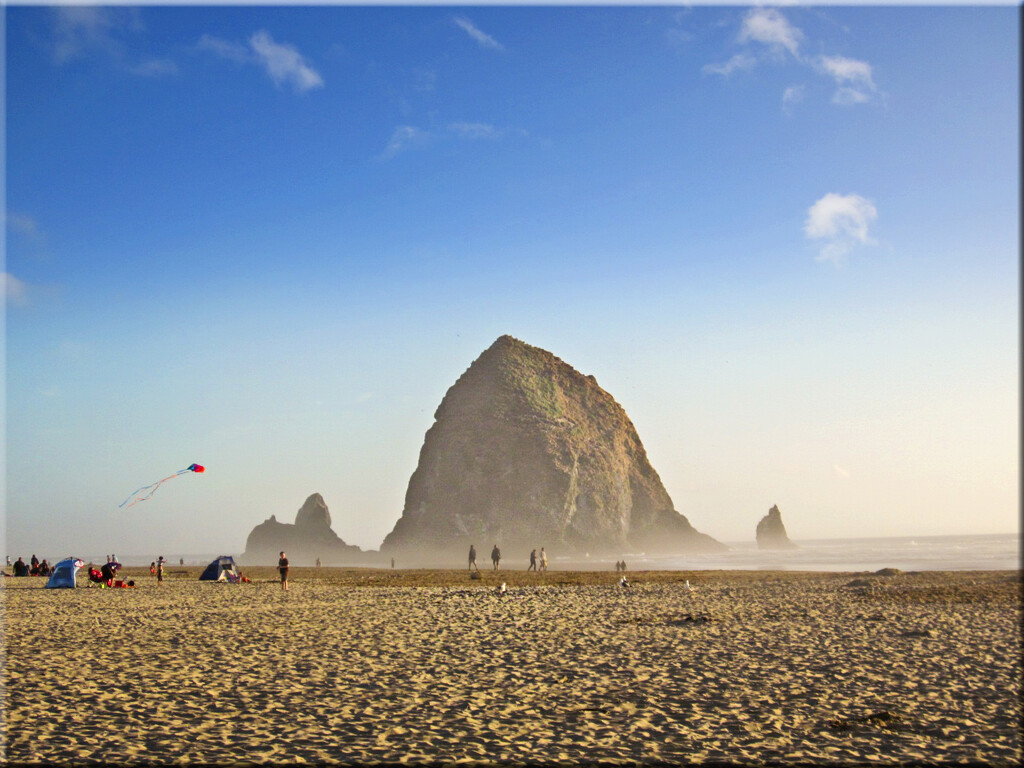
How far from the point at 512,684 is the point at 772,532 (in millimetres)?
172807

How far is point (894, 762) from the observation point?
A: 8250 millimetres

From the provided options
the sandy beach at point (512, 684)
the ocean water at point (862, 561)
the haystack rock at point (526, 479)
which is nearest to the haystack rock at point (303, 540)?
the haystack rock at point (526, 479)

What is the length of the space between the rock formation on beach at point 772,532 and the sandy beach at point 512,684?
155506 millimetres

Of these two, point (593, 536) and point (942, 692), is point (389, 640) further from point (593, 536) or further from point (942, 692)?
point (593, 536)

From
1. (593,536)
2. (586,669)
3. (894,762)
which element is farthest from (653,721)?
(593,536)

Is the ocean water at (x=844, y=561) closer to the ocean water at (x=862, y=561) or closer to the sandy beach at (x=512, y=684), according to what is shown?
the ocean water at (x=862, y=561)

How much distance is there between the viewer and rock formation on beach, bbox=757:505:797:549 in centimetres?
16962

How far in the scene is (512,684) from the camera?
1197 centimetres

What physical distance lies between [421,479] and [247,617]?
112 metres

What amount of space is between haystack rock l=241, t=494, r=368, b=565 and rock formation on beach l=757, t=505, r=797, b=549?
94993mm

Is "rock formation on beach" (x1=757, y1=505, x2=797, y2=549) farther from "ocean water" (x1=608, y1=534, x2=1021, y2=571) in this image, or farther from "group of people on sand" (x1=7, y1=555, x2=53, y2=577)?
"group of people on sand" (x1=7, y1=555, x2=53, y2=577)

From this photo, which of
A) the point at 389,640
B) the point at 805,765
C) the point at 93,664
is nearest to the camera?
the point at 805,765

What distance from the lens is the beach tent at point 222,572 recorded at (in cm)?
3934

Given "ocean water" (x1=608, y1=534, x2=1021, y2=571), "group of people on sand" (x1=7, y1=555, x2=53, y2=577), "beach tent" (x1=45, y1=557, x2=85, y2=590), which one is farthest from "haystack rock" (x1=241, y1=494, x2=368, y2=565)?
"beach tent" (x1=45, y1=557, x2=85, y2=590)
